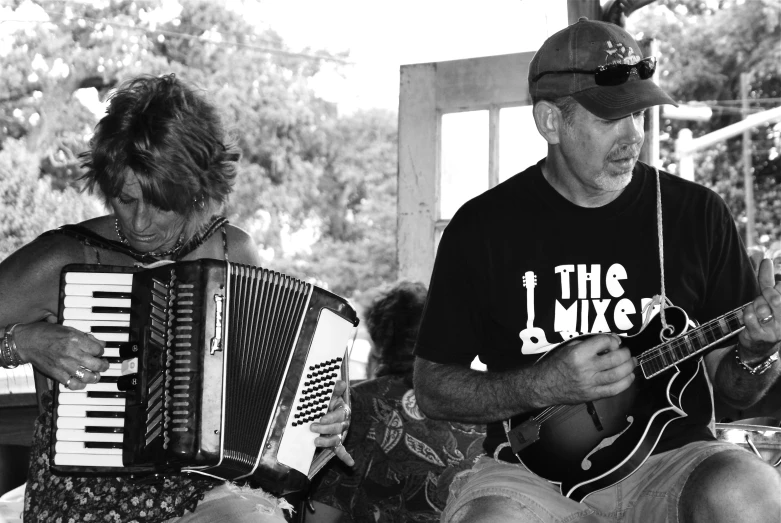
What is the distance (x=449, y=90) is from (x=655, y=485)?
3.10m

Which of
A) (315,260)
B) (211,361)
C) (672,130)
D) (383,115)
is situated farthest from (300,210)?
(211,361)

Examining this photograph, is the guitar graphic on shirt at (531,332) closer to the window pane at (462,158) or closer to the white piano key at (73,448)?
the white piano key at (73,448)

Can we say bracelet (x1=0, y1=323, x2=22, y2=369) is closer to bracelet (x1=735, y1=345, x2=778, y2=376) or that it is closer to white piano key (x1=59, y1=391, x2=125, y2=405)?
white piano key (x1=59, y1=391, x2=125, y2=405)

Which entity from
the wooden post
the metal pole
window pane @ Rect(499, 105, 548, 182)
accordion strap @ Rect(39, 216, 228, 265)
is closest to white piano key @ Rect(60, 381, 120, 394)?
accordion strap @ Rect(39, 216, 228, 265)

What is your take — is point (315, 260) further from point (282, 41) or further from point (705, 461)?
point (705, 461)

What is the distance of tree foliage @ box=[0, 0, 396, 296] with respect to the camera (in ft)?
53.3

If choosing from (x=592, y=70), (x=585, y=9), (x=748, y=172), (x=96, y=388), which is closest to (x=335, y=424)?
(x=96, y=388)

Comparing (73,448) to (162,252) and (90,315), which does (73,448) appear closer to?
(90,315)

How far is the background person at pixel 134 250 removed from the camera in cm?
254

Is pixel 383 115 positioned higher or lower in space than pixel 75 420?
higher

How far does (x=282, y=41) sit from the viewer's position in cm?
1934

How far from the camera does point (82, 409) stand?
98.0 inches

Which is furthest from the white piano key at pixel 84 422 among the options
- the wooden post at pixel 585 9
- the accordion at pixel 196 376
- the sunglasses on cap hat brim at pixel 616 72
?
the wooden post at pixel 585 9

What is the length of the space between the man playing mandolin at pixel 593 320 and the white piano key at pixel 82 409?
80 cm
